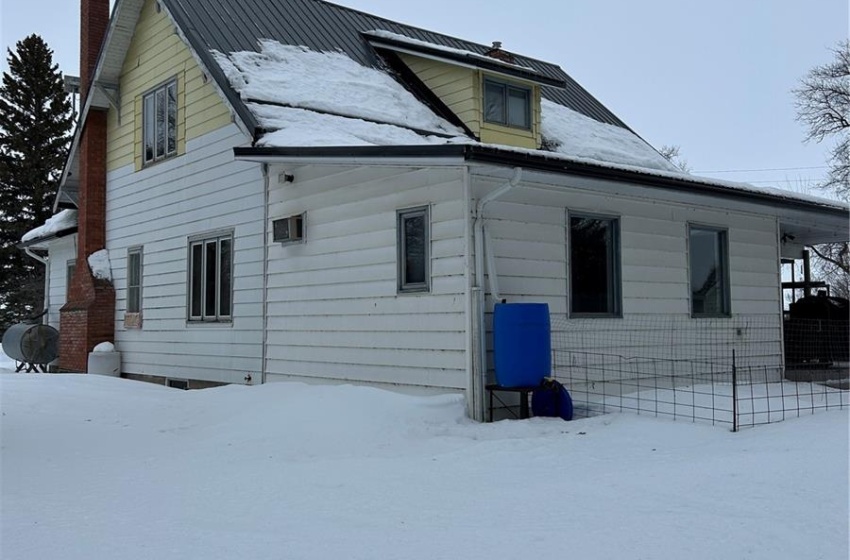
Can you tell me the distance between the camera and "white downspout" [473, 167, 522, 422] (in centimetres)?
759

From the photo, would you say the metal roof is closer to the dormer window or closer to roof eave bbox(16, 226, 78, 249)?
the dormer window

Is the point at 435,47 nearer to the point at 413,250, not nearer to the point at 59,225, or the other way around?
the point at 413,250

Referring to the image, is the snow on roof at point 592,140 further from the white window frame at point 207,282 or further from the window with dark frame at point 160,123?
the window with dark frame at point 160,123

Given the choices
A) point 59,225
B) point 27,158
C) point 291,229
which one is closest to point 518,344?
point 291,229

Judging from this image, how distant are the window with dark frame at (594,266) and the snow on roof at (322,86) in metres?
2.88

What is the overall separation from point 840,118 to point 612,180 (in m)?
28.5

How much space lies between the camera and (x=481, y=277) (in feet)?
25.3

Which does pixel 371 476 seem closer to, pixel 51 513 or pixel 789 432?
pixel 51 513

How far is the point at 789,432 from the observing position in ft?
21.5

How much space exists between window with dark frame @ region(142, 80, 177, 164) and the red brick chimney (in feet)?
5.50

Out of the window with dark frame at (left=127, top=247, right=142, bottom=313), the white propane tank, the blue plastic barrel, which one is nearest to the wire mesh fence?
the blue plastic barrel

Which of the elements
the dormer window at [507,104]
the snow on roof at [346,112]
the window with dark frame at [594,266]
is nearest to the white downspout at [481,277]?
the snow on roof at [346,112]

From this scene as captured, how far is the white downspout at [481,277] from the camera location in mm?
7585

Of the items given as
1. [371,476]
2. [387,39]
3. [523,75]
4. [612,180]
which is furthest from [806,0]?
[371,476]
